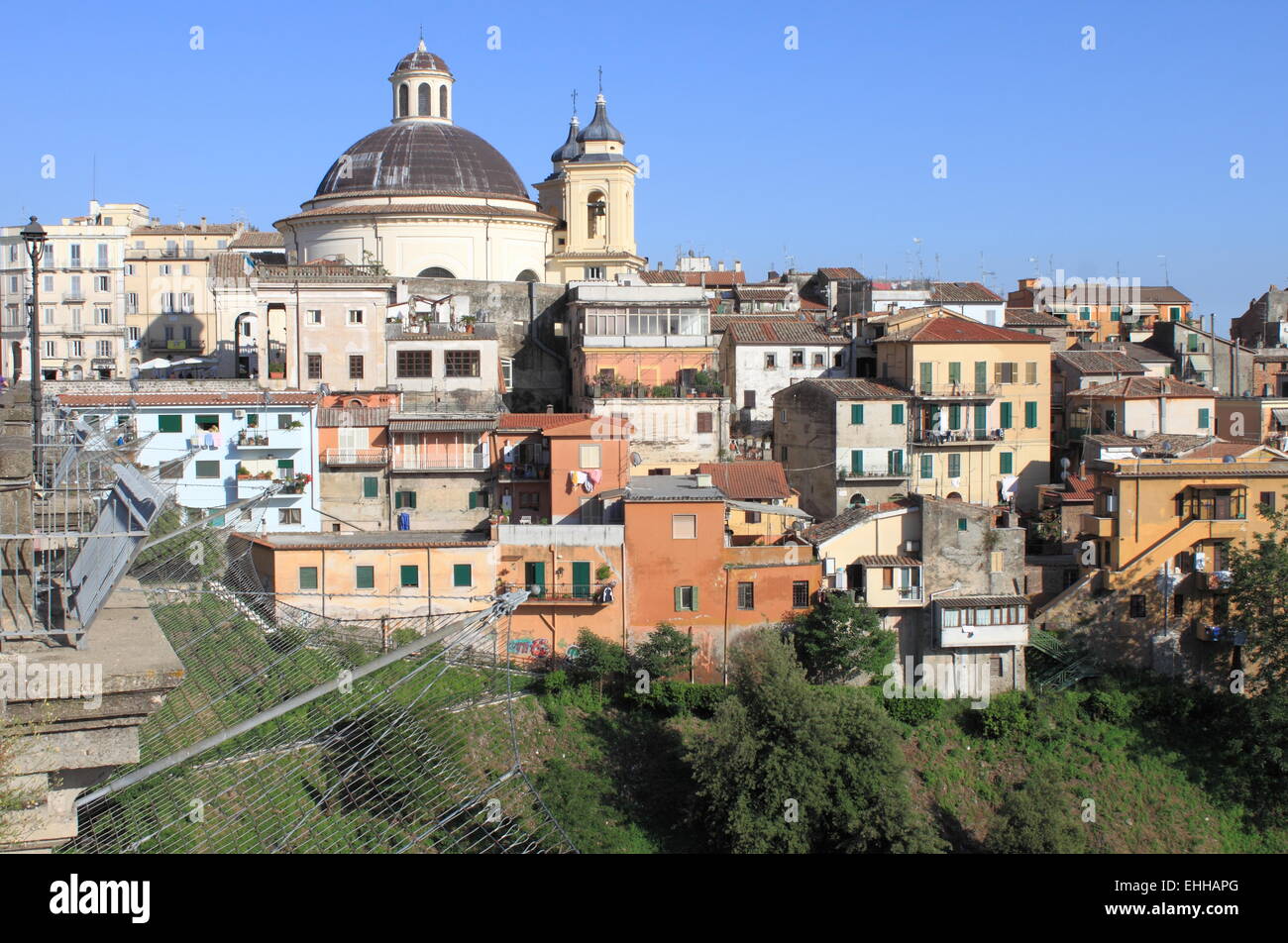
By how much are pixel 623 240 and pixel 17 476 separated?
38843mm

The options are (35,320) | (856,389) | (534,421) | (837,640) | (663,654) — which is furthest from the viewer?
(856,389)

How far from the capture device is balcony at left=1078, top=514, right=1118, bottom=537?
1160 inches

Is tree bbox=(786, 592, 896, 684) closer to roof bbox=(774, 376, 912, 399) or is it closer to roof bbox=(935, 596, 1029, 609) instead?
roof bbox=(935, 596, 1029, 609)

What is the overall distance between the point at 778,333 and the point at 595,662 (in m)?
16.0

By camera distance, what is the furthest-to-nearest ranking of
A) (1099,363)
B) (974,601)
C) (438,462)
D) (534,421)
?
(1099,363) < (534,421) < (438,462) < (974,601)

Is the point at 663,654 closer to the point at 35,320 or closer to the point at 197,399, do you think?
the point at 197,399

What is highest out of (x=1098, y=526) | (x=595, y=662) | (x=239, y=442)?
(x=239, y=442)

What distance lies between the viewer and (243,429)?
31188 millimetres

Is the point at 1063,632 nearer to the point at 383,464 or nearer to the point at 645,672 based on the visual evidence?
the point at 645,672

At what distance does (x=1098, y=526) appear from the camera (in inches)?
1174

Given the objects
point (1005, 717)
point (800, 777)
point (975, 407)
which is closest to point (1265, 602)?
point (1005, 717)

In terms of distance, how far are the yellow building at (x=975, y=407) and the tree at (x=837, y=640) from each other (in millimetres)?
8152

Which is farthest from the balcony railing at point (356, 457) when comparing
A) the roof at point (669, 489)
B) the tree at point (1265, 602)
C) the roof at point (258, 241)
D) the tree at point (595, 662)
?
the roof at point (258, 241)
